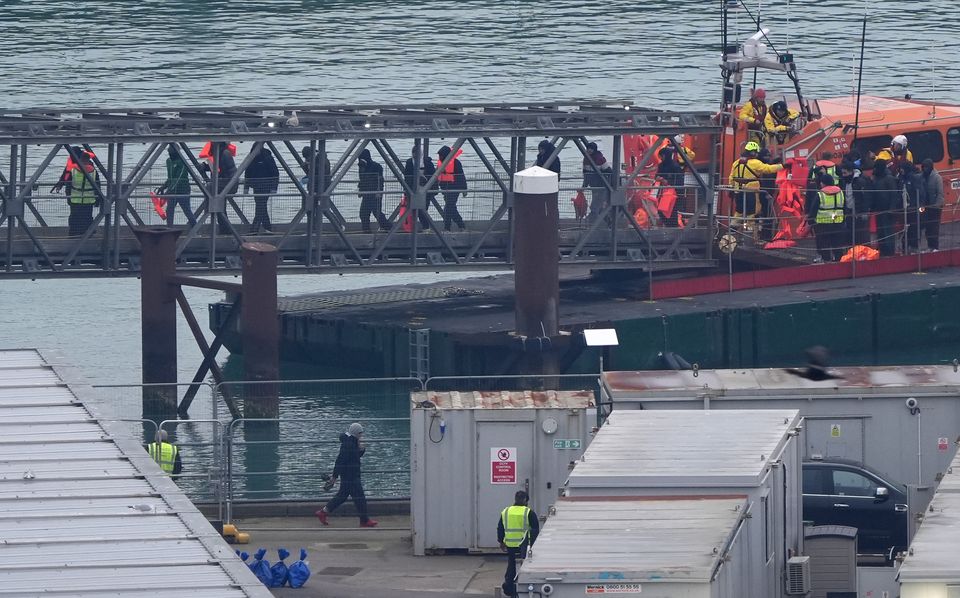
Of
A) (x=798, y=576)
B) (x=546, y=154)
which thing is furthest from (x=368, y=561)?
(x=546, y=154)

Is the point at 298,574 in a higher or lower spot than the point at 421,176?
lower

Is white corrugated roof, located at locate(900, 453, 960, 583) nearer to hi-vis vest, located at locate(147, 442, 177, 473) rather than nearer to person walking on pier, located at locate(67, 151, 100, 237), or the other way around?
hi-vis vest, located at locate(147, 442, 177, 473)

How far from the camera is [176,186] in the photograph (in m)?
32.4

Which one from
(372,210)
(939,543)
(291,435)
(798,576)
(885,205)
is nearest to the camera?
(939,543)

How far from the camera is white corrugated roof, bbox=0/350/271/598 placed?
46.3 feet

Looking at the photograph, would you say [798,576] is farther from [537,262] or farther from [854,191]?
[854,191]

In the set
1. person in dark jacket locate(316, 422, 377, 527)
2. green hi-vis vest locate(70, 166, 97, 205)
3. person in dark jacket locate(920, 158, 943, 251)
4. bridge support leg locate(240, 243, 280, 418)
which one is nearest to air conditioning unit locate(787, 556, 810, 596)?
person in dark jacket locate(316, 422, 377, 527)

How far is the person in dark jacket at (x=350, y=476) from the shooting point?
23734 mm

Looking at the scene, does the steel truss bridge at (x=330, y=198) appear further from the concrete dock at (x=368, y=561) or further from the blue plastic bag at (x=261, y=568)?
the blue plastic bag at (x=261, y=568)

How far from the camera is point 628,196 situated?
114 feet

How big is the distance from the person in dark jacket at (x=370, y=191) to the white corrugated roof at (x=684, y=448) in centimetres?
1178

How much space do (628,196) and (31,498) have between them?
19460mm

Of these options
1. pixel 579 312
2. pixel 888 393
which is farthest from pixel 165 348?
pixel 888 393

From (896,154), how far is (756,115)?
2.27 meters
